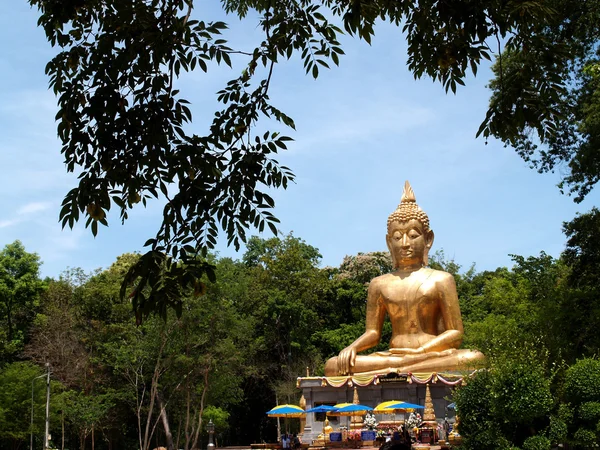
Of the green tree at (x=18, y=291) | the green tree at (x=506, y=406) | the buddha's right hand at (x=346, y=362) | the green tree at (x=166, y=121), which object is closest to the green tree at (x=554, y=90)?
the green tree at (x=166, y=121)

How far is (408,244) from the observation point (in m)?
26.3

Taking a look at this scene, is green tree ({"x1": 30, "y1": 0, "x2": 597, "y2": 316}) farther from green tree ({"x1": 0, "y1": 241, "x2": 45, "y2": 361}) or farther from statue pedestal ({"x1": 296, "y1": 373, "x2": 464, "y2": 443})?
green tree ({"x1": 0, "y1": 241, "x2": 45, "y2": 361})

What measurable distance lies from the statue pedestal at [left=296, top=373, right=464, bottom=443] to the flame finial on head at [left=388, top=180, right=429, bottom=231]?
210 inches

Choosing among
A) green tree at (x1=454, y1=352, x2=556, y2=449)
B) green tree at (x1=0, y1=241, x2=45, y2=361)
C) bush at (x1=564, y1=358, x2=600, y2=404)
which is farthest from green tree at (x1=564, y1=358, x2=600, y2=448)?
green tree at (x1=0, y1=241, x2=45, y2=361)

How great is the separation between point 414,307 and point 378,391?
3.00 meters

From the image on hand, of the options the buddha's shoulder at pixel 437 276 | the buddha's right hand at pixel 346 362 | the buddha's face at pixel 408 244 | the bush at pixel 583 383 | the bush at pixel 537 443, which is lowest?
the bush at pixel 537 443

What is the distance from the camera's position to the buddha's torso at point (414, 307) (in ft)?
84.2

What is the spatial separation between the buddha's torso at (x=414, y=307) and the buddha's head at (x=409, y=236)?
1.70 feet

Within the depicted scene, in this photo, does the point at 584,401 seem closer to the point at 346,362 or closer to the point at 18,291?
Answer: the point at 346,362

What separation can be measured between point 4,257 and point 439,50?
3822 centimetres

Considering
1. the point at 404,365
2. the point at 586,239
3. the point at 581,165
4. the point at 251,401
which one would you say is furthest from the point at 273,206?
the point at 251,401

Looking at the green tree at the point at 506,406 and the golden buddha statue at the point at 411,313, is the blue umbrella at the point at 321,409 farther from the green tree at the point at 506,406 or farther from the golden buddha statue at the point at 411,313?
the green tree at the point at 506,406

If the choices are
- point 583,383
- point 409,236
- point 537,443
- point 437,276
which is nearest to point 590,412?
point 583,383

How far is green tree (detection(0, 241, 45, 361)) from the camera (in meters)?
41.0
